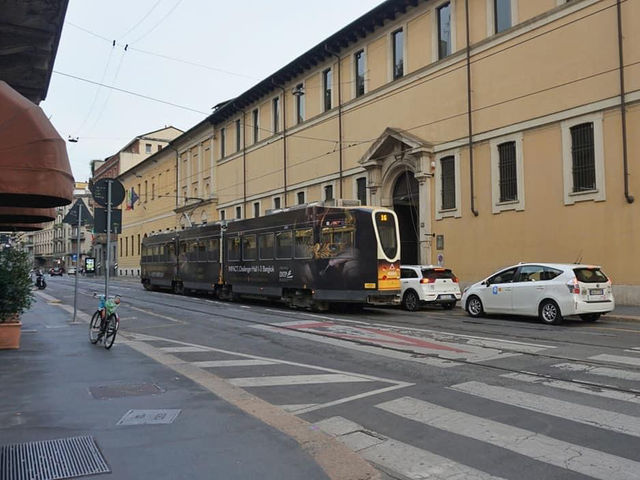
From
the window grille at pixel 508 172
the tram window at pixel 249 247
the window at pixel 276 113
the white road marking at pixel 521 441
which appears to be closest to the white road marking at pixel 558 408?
the white road marking at pixel 521 441

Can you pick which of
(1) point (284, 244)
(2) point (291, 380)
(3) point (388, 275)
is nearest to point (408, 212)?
(1) point (284, 244)

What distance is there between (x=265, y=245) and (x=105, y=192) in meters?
9.65

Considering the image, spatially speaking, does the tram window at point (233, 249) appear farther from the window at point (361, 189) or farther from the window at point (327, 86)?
the window at point (327, 86)

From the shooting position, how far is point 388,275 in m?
18.1

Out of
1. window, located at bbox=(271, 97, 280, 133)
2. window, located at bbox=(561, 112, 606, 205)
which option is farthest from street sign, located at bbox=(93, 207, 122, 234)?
window, located at bbox=(271, 97, 280, 133)

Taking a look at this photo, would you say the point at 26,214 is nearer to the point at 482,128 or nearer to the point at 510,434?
the point at 510,434

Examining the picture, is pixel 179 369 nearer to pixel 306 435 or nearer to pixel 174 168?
pixel 306 435

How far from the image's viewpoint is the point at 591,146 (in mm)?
19891

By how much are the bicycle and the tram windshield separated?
9430mm

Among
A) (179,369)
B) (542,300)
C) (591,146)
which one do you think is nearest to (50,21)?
(179,369)

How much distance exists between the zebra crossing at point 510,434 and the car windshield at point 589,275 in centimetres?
726

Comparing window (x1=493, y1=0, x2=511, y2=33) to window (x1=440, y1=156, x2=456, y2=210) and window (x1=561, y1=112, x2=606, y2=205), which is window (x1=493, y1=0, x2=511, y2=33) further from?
window (x1=440, y1=156, x2=456, y2=210)

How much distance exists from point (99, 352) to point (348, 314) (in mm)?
9717

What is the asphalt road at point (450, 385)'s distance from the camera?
4836 millimetres
